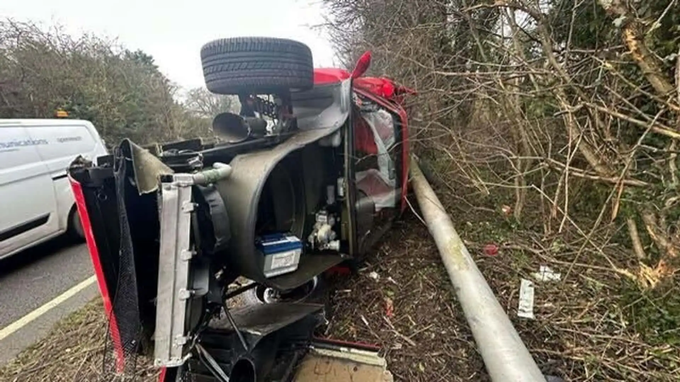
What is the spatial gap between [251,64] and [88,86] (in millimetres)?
10406

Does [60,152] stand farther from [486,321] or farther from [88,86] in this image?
[88,86]

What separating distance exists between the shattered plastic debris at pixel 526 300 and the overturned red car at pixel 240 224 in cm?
107

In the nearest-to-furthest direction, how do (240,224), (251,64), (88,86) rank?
(240,224), (251,64), (88,86)

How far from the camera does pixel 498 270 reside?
10.1 feet

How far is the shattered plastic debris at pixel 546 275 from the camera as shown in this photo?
9.50ft

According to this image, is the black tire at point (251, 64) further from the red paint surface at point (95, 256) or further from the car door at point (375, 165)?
the red paint surface at point (95, 256)

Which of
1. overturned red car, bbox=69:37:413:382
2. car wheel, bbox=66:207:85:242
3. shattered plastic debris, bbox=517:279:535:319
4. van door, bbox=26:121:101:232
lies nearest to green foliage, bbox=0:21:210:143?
van door, bbox=26:121:101:232

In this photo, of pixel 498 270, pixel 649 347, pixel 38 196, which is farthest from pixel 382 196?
pixel 38 196

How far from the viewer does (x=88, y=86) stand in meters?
10.3

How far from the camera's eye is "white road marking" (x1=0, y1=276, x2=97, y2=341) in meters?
3.04

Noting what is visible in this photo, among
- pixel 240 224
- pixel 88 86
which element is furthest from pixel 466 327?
pixel 88 86

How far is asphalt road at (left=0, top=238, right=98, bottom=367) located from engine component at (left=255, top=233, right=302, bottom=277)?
2.07 m

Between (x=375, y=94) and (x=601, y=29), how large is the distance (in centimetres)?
200

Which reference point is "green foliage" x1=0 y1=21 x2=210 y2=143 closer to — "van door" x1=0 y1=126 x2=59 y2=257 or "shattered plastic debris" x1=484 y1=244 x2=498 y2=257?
"van door" x1=0 y1=126 x2=59 y2=257
